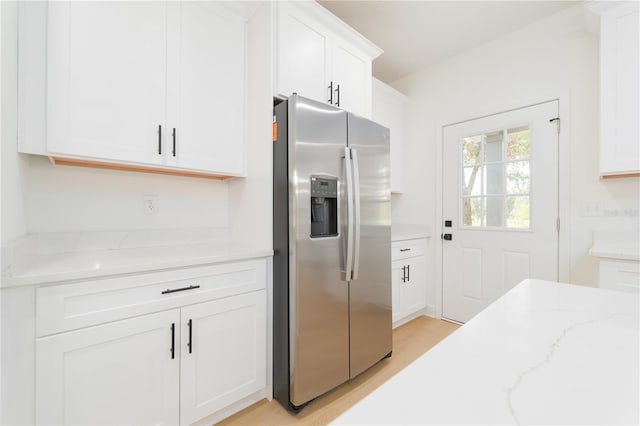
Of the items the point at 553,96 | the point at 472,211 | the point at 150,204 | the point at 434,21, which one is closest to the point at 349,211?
the point at 150,204

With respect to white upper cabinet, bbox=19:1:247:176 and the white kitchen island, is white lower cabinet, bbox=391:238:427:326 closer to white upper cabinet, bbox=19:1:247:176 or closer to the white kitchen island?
white upper cabinet, bbox=19:1:247:176

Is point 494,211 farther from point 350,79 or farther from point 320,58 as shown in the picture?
point 320,58

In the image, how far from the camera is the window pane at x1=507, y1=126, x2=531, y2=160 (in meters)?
2.39

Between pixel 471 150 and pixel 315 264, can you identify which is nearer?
pixel 315 264

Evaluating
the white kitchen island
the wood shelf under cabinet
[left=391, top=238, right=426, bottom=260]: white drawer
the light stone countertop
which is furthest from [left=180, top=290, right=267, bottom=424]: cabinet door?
[left=391, top=238, right=426, bottom=260]: white drawer

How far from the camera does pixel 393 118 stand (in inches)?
119

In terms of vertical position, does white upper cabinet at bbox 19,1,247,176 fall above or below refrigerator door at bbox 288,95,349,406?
above

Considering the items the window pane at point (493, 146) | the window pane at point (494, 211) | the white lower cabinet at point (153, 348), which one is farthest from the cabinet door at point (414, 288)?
the white lower cabinet at point (153, 348)

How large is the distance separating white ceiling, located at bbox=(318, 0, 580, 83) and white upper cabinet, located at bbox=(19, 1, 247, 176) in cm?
104

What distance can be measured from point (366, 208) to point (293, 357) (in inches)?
39.4

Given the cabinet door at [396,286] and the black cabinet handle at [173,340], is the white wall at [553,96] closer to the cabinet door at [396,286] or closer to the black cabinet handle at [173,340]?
the cabinet door at [396,286]

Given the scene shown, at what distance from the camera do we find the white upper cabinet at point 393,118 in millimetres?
2820

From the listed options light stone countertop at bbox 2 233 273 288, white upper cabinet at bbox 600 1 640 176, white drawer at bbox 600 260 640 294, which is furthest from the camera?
white upper cabinet at bbox 600 1 640 176

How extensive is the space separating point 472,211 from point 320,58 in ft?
6.47
